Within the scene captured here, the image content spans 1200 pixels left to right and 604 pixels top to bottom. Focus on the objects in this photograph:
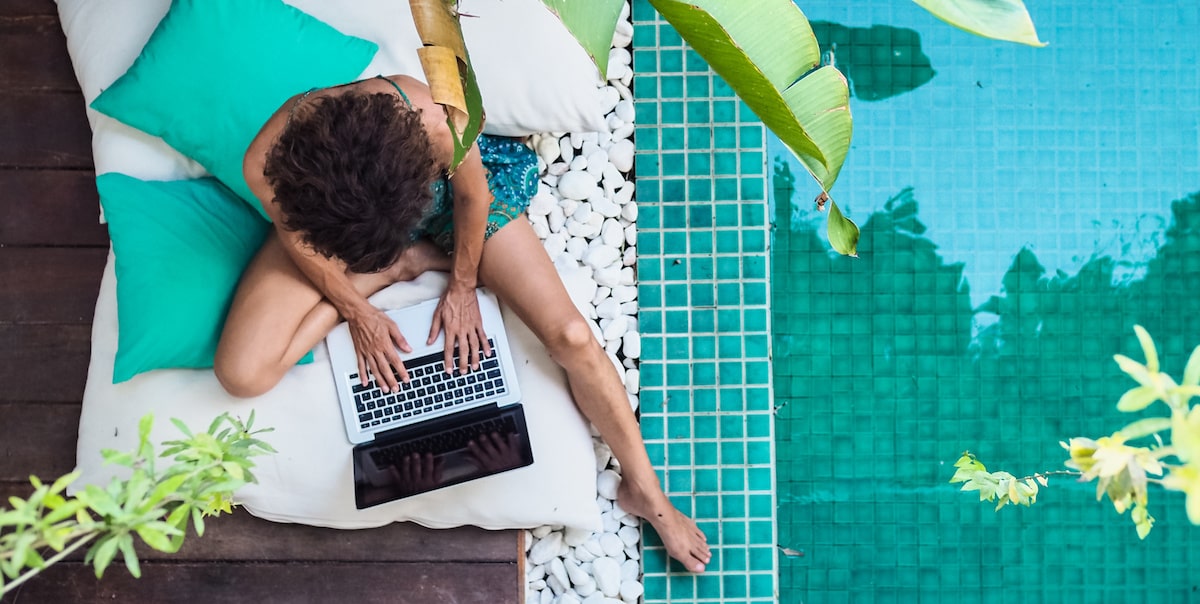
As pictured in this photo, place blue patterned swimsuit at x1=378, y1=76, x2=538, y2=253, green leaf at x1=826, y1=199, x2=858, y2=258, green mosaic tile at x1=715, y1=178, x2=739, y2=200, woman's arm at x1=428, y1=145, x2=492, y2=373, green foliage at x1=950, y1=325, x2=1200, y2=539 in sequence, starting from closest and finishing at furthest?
green foliage at x1=950, y1=325, x2=1200, y2=539, green leaf at x1=826, y1=199, x2=858, y2=258, woman's arm at x1=428, y1=145, x2=492, y2=373, blue patterned swimsuit at x1=378, y1=76, x2=538, y2=253, green mosaic tile at x1=715, y1=178, x2=739, y2=200

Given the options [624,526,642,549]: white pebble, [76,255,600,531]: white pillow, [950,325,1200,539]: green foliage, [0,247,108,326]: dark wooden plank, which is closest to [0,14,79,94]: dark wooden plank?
[0,247,108,326]: dark wooden plank

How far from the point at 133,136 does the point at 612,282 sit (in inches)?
38.6

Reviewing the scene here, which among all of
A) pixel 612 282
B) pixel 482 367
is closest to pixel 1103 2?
pixel 612 282

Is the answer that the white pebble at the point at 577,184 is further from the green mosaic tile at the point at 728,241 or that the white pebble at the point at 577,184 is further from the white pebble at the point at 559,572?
the white pebble at the point at 559,572

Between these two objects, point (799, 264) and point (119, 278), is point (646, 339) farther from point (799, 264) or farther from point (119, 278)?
point (119, 278)

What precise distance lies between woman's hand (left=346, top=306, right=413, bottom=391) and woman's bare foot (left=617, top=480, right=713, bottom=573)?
54 cm

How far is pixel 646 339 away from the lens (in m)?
1.86

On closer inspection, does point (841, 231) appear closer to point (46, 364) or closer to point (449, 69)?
point (449, 69)

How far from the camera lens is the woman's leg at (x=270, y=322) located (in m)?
1.55

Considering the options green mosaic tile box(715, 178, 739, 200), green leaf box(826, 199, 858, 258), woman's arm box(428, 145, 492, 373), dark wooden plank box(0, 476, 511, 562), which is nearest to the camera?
green leaf box(826, 199, 858, 258)

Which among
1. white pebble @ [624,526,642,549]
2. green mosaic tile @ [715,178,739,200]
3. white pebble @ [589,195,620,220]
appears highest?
green mosaic tile @ [715,178,739,200]

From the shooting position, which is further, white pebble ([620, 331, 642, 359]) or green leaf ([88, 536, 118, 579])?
white pebble ([620, 331, 642, 359])

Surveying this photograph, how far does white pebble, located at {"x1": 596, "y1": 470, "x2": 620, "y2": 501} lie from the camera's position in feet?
6.00

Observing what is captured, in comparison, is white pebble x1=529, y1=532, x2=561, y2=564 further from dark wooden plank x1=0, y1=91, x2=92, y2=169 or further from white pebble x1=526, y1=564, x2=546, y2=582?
dark wooden plank x1=0, y1=91, x2=92, y2=169
